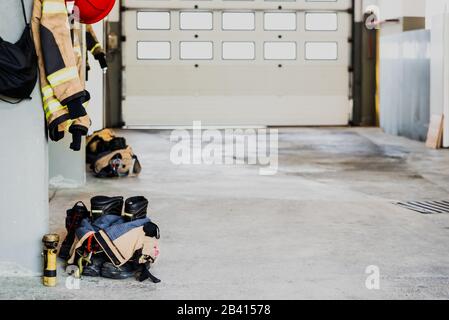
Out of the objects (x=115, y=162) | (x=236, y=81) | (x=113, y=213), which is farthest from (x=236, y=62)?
(x=113, y=213)

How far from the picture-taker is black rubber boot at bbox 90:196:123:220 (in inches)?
204

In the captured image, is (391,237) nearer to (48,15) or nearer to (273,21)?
(48,15)

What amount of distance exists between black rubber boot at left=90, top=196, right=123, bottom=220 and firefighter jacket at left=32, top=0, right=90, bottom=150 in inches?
30.1

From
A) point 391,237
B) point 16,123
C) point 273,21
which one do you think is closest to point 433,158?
point 391,237

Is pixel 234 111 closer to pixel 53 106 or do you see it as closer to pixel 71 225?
pixel 71 225

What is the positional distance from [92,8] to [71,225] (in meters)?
1.46

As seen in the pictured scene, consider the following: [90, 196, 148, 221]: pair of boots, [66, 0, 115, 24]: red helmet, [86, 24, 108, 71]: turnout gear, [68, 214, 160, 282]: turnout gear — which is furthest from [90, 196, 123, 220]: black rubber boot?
[86, 24, 108, 71]: turnout gear

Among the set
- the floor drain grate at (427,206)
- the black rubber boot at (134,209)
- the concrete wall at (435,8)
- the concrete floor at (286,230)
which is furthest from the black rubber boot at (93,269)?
the concrete wall at (435,8)

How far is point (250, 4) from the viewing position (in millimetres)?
17562

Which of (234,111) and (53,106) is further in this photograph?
(234,111)

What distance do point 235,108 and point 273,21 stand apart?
216 cm

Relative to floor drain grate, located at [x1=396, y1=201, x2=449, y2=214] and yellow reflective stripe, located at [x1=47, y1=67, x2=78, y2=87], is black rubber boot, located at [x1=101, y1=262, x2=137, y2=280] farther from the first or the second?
A: floor drain grate, located at [x1=396, y1=201, x2=449, y2=214]

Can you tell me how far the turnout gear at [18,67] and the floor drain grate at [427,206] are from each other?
13.2 ft

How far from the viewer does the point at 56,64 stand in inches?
179
